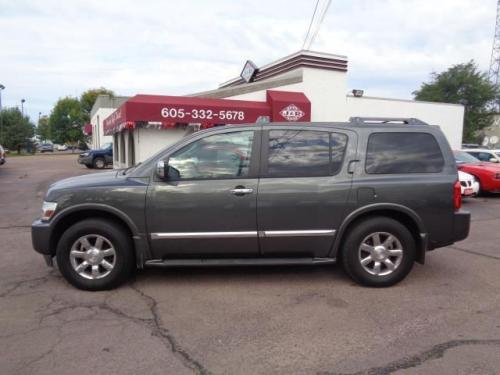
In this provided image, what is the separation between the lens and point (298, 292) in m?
4.69

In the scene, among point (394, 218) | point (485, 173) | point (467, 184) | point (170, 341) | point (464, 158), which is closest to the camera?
point (170, 341)

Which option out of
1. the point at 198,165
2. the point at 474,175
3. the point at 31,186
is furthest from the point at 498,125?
the point at 198,165

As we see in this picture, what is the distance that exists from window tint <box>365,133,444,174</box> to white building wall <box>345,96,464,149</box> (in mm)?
15086

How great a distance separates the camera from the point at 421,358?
3.28 metres

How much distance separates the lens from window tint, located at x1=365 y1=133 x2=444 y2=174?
4.88 metres

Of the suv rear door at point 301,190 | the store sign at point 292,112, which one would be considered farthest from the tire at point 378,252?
the store sign at point 292,112

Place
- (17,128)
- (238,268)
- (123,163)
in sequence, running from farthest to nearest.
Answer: (17,128) → (123,163) → (238,268)

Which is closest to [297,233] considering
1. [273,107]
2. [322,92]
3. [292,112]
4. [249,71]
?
[273,107]

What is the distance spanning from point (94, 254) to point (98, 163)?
22.1 m

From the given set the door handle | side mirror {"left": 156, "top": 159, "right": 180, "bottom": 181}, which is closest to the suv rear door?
the door handle

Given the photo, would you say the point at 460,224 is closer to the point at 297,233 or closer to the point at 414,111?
the point at 297,233

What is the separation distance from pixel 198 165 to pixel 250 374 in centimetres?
241

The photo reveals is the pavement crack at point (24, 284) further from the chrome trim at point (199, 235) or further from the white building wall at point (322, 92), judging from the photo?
the white building wall at point (322, 92)

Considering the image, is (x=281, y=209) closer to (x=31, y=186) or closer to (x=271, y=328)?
(x=271, y=328)
